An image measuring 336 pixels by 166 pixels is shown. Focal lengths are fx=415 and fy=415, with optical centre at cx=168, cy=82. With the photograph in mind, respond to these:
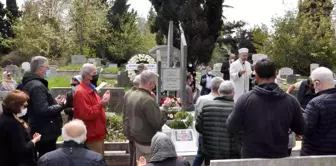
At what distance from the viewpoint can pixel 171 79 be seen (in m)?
10.7

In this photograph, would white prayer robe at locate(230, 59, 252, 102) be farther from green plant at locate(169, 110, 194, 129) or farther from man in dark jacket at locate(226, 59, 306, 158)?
man in dark jacket at locate(226, 59, 306, 158)

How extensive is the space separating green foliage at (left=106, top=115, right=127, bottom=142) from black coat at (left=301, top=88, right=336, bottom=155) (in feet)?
15.3

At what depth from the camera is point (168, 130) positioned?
708cm

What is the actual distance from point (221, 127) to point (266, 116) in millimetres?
1035

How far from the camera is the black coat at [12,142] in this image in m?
4.32

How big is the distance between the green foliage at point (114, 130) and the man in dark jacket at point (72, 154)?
4.51 meters

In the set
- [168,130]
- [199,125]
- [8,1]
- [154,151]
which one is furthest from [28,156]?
[8,1]

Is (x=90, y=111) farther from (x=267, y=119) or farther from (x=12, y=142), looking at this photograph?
(x=267, y=119)

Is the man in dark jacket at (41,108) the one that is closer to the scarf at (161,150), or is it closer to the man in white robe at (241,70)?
the scarf at (161,150)

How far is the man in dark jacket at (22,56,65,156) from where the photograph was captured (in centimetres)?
518

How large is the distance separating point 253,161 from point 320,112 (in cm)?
93

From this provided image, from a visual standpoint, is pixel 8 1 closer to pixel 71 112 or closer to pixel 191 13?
pixel 191 13

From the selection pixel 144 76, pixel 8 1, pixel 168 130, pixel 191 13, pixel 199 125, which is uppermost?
pixel 8 1

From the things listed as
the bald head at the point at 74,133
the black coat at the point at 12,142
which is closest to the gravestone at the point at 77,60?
the black coat at the point at 12,142
